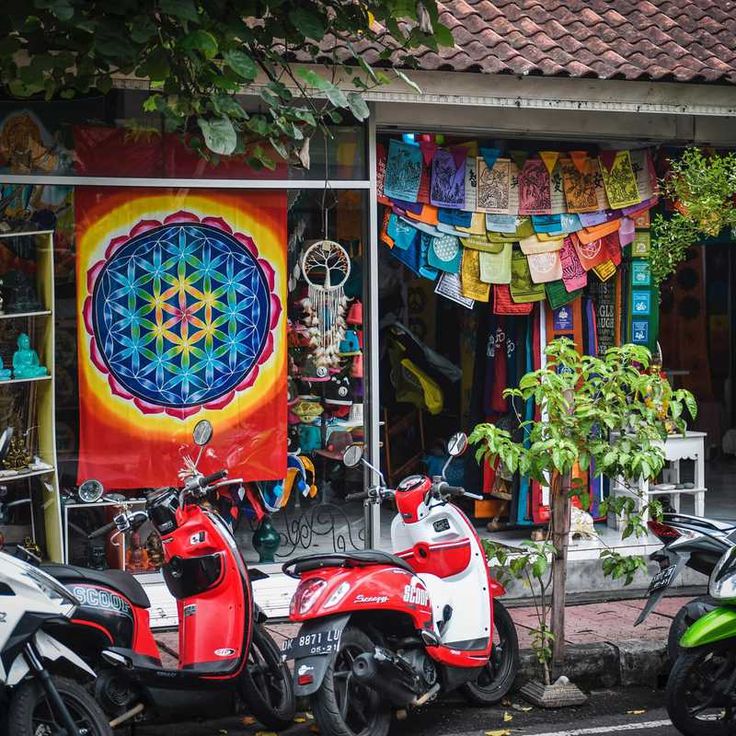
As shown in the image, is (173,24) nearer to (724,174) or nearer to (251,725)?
(251,725)

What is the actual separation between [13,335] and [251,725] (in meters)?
3.10

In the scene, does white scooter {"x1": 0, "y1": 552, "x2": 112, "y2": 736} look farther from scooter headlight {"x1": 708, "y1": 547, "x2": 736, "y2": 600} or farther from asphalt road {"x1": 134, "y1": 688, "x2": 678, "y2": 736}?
scooter headlight {"x1": 708, "y1": 547, "x2": 736, "y2": 600}

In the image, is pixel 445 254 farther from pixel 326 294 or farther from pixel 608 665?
pixel 608 665

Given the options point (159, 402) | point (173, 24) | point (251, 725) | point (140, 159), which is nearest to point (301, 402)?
point (159, 402)

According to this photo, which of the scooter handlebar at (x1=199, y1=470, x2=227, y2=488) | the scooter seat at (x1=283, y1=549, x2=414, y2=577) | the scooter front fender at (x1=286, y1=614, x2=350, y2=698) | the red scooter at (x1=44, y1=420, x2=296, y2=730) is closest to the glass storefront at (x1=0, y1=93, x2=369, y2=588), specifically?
the scooter handlebar at (x1=199, y1=470, x2=227, y2=488)

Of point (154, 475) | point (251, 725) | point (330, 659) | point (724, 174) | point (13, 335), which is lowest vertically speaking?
point (251, 725)

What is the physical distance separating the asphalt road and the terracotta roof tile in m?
4.17

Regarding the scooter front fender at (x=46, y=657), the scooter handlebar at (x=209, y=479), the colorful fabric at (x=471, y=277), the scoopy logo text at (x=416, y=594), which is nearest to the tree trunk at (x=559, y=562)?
the scoopy logo text at (x=416, y=594)

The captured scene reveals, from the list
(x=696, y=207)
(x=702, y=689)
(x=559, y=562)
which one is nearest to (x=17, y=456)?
(x=559, y=562)

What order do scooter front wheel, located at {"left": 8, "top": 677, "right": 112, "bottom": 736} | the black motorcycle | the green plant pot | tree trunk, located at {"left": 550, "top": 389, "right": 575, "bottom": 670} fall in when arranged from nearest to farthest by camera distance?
scooter front wheel, located at {"left": 8, "top": 677, "right": 112, "bottom": 736}
the black motorcycle
tree trunk, located at {"left": 550, "top": 389, "right": 575, "bottom": 670}
the green plant pot

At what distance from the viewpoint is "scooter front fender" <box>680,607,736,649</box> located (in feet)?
20.7

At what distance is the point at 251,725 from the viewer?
6.89 metres

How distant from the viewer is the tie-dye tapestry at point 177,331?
28.0 ft

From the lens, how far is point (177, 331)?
8750 mm
